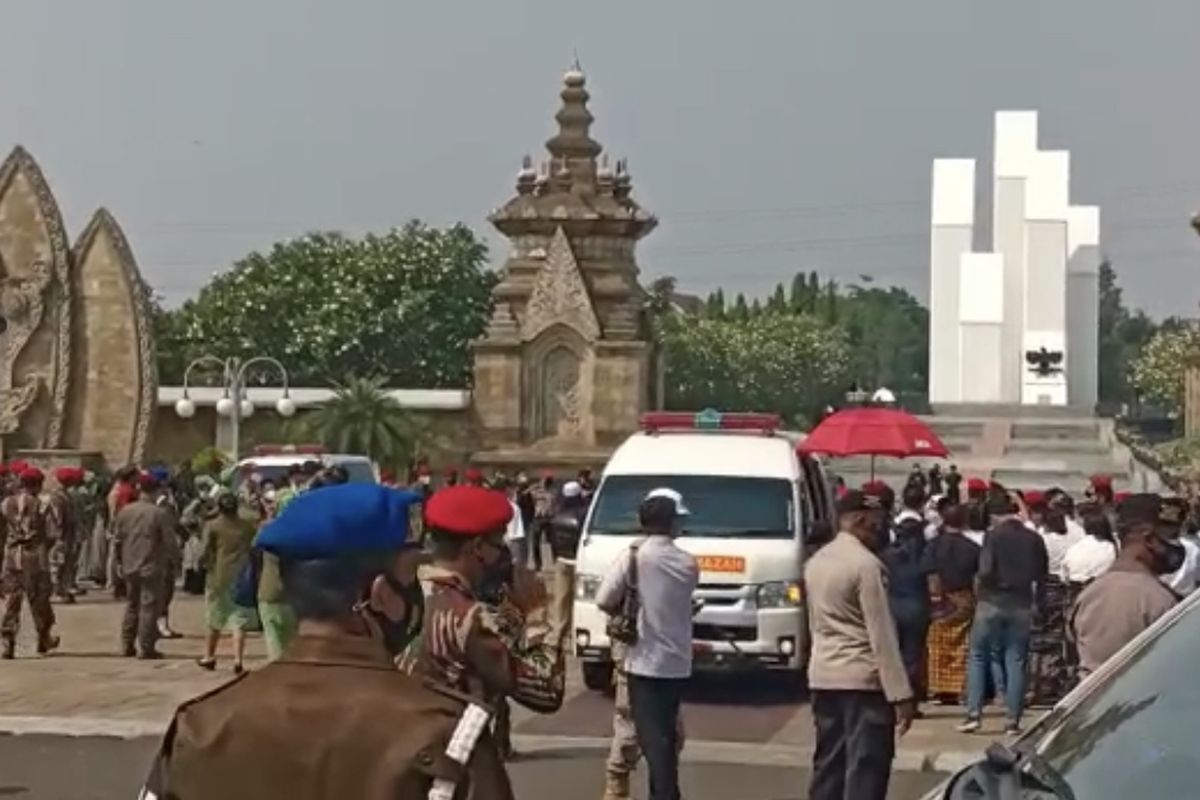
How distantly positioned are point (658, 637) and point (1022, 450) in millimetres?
54595

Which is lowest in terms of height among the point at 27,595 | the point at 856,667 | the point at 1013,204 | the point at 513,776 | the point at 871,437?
the point at 513,776

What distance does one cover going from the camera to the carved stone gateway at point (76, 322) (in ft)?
110

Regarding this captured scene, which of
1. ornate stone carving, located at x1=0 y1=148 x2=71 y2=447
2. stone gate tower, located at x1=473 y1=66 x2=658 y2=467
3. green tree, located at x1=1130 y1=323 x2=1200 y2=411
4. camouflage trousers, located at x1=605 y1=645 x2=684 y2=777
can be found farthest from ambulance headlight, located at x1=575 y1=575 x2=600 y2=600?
green tree, located at x1=1130 y1=323 x2=1200 y2=411

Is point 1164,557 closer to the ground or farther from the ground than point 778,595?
farther from the ground

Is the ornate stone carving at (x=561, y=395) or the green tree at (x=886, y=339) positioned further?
the green tree at (x=886, y=339)

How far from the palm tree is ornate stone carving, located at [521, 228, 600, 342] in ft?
16.0

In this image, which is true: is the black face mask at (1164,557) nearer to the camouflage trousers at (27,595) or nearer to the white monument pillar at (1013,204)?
the camouflage trousers at (27,595)

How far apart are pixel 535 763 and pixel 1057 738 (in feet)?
28.5

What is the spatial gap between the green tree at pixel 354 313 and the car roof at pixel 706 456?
2222 inches

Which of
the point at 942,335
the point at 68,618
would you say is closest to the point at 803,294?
the point at 942,335

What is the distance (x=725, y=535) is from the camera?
16016 mm

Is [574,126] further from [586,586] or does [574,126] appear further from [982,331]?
[586,586]

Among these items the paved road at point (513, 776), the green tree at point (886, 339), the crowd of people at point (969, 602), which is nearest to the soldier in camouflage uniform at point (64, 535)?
the paved road at point (513, 776)

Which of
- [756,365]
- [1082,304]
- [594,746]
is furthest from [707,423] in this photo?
[756,365]
